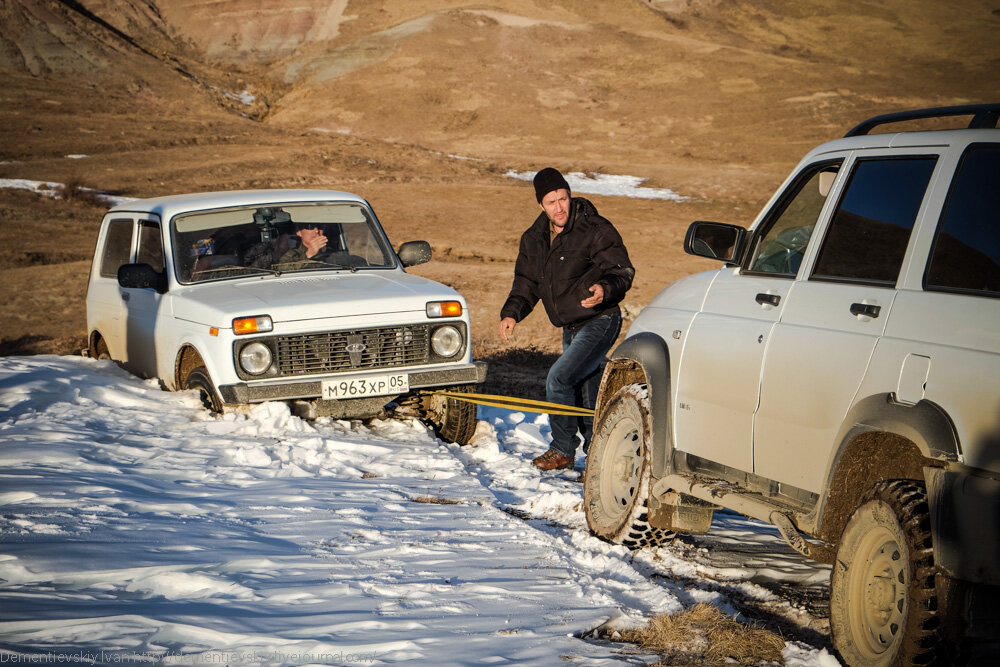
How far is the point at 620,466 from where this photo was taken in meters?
5.71

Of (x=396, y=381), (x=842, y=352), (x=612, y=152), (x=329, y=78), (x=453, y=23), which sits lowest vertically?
(x=396, y=381)

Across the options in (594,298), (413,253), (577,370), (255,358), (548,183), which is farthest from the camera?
(413,253)

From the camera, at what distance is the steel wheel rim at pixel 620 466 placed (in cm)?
555

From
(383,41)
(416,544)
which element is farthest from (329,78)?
(416,544)

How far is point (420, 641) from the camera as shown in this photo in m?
3.86

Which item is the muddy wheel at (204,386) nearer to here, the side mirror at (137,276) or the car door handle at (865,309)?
the side mirror at (137,276)

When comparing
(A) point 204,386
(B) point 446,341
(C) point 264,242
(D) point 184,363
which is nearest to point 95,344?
(D) point 184,363

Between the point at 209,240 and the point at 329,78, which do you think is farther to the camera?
the point at 329,78

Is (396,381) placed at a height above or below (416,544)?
above

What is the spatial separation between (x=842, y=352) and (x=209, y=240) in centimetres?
590

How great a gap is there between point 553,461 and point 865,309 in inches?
150

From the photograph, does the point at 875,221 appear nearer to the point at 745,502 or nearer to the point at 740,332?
the point at 740,332

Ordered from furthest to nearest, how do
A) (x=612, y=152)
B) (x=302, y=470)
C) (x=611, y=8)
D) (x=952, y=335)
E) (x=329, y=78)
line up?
(x=611, y=8)
(x=329, y=78)
(x=612, y=152)
(x=302, y=470)
(x=952, y=335)

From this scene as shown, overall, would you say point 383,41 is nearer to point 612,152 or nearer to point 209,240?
point 612,152
